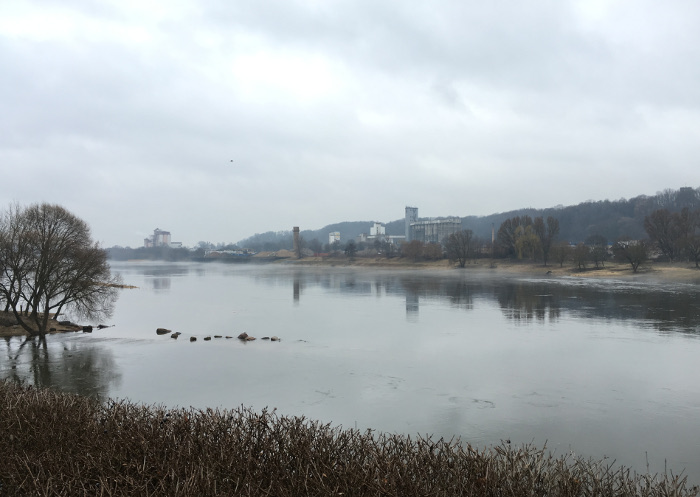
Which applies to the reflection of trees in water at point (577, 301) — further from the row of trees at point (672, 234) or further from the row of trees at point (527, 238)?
the row of trees at point (527, 238)

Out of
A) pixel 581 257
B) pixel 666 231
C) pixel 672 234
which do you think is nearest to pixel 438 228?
pixel 672 234

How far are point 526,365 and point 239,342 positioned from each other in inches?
492

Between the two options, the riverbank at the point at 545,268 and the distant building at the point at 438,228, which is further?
the distant building at the point at 438,228

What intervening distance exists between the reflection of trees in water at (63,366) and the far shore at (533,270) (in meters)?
5.41

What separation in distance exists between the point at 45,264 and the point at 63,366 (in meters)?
11.0

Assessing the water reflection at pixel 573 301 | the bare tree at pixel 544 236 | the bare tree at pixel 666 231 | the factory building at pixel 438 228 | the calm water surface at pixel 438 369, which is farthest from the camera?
the factory building at pixel 438 228

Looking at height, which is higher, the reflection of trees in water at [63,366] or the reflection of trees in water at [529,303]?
the reflection of trees in water at [63,366]

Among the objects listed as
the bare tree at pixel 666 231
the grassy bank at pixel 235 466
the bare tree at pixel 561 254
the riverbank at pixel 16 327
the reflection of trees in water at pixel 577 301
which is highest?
the bare tree at pixel 666 231

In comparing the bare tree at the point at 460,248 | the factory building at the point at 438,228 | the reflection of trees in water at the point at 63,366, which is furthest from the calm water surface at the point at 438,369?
the factory building at the point at 438,228

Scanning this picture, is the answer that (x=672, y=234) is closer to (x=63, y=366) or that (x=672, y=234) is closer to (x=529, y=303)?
(x=529, y=303)

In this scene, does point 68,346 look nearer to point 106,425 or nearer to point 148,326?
point 148,326

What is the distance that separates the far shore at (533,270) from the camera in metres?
30.5

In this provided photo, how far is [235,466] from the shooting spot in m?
6.64

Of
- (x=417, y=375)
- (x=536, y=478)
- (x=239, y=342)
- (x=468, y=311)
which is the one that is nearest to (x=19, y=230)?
(x=239, y=342)
